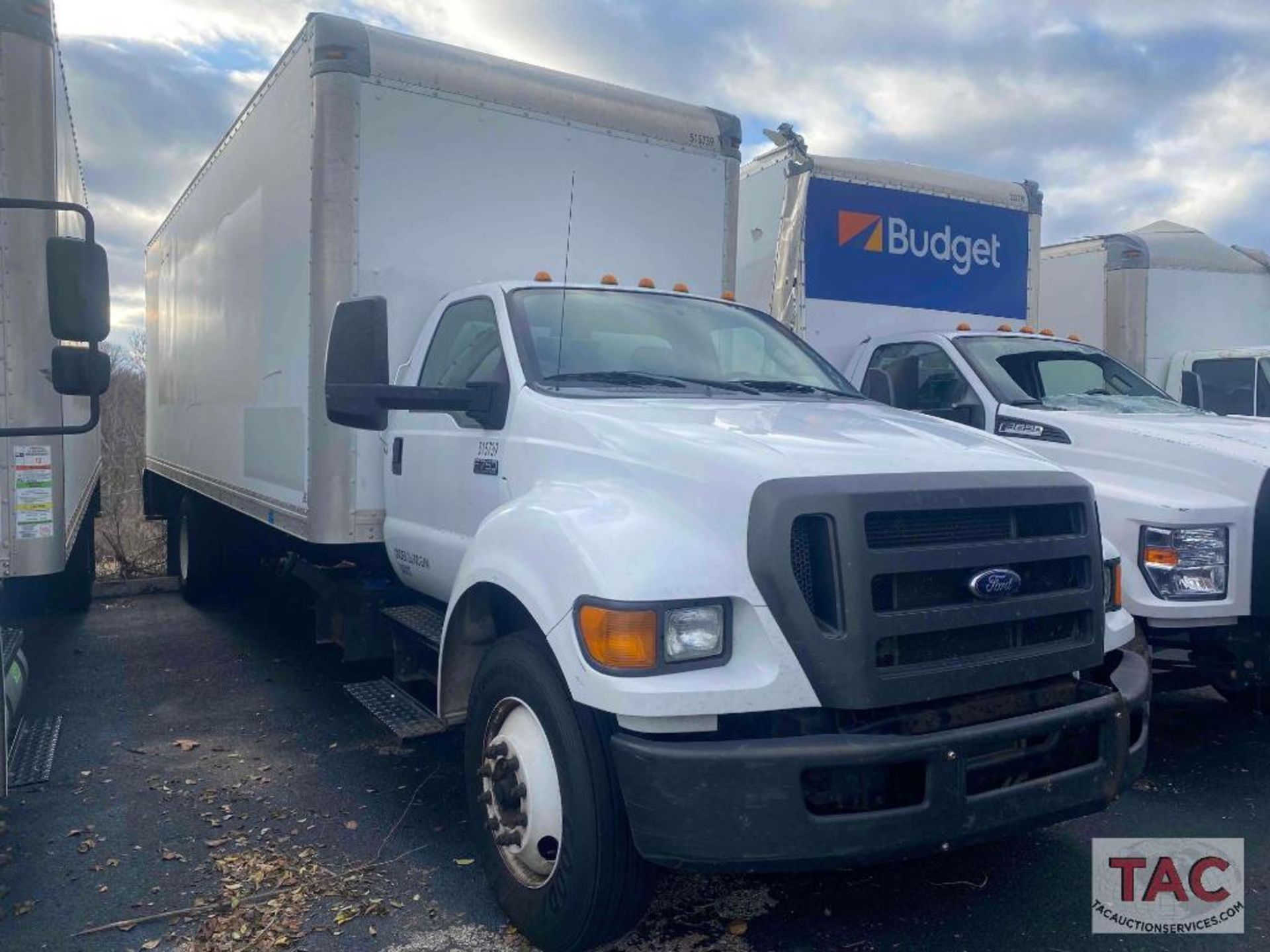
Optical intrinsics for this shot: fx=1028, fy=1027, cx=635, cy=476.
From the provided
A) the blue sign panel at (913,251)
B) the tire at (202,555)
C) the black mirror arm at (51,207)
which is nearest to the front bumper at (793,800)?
the black mirror arm at (51,207)

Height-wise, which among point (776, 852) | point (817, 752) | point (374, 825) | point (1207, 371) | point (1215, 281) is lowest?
point (374, 825)

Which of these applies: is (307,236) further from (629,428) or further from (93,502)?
(93,502)

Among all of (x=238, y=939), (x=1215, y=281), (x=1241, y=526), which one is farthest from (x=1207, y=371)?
(x=238, y=939)

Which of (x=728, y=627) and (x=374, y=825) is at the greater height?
(x=728, y=627)

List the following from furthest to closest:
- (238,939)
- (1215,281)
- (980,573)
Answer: (1215,281) → (238,939) → (980,573)

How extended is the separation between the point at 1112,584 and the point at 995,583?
78cm

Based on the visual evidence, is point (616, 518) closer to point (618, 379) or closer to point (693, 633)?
point (693, 633)

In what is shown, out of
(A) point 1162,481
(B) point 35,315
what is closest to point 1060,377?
(A) point 1162,481

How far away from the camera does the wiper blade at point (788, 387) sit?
422 centimetres

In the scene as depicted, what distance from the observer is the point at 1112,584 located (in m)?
3.46

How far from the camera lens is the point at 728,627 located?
2.78 metres

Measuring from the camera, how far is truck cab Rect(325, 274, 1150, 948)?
2.67 m

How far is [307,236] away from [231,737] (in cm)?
260

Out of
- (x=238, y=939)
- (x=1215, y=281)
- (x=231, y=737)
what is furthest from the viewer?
(x=1215, y=281)
